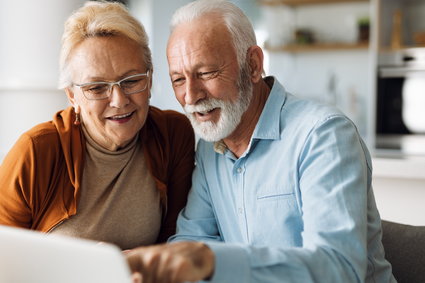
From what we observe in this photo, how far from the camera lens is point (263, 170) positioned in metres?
1.49

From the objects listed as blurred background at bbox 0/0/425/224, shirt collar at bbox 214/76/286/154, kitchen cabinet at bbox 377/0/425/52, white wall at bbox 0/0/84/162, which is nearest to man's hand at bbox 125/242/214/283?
shirt collar at bbox 214/76/286/154

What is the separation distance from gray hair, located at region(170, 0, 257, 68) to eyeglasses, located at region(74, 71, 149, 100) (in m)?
0.20

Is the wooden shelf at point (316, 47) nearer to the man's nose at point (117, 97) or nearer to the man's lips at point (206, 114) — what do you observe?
the man's lips at point (206, 114)

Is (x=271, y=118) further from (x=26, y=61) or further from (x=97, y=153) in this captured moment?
(x=26, y=61)

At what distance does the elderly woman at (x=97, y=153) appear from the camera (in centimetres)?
152

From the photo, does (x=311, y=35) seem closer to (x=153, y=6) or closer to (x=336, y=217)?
(x=153, y=6)

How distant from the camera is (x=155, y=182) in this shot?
1.72 m

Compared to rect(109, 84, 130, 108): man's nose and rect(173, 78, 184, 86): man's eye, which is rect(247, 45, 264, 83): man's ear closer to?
rect(173, 78, 184, 86): man's eye

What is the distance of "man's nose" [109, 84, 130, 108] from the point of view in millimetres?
1527

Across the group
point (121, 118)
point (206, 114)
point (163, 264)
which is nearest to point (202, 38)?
point (206, 114)

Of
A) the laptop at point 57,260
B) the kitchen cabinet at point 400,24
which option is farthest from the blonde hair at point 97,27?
the kitchen cabinet at point 400,24

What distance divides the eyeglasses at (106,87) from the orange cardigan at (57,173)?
0.15 meters

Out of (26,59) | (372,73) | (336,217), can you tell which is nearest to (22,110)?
(26,59)

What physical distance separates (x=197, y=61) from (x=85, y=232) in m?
0.60
